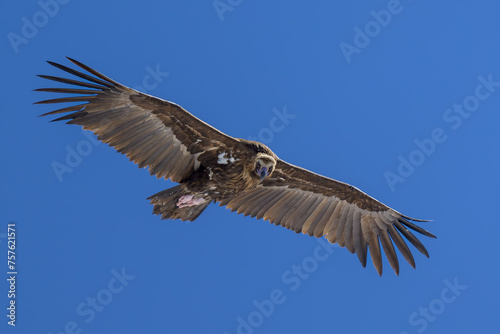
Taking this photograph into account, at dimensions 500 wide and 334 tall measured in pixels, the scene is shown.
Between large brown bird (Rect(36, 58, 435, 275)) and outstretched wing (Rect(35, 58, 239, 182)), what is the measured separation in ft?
0.06

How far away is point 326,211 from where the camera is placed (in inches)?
597

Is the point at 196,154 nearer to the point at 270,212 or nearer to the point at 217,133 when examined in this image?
the point at 217,133

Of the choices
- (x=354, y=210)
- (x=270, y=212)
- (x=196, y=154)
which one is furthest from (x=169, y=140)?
(x=354, y=210)

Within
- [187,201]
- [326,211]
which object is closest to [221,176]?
[187,201]

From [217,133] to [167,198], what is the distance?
151 centimetres

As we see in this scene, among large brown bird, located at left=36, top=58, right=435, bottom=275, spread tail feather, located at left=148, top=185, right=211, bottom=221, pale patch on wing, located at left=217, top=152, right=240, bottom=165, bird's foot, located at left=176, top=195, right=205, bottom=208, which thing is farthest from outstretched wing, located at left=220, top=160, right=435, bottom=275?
pale patch on wing, located at left=217, top=152, right=240, bottom=165

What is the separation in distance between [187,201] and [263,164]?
64.2 inches

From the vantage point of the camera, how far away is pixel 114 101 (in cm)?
1278

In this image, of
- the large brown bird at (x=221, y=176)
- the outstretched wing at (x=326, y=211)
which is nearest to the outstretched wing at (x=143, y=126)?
→ the large brown bird at (x=221, y=176)

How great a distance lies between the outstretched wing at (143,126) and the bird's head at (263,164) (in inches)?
21.7

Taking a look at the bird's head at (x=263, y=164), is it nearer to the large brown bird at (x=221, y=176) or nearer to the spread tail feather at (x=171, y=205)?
the large brown bird at (x=221, y=176)

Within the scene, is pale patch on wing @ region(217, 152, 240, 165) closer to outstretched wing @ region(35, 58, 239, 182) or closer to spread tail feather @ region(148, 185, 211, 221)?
outstretched wing @ region(35, 58, 239, 182)

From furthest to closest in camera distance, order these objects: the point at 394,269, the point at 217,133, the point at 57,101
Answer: the point at 394,269, the point at 217,133, the point at 57,101

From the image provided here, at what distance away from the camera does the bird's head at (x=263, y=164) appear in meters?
13.0
